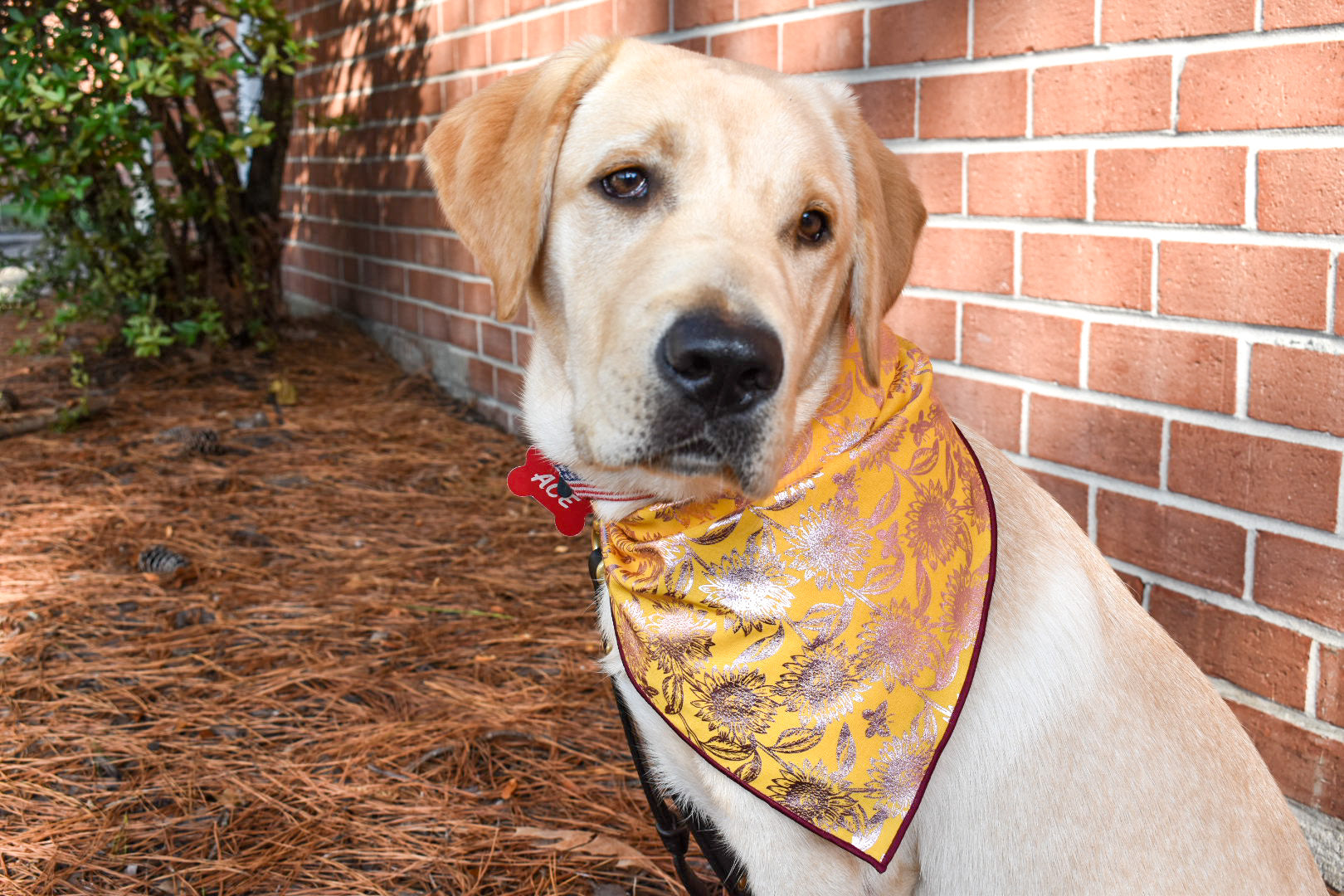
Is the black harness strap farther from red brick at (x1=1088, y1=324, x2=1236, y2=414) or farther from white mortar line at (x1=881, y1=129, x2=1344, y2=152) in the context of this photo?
white mortar line at (x1=881, y1=129, x2=1344, y2=152)

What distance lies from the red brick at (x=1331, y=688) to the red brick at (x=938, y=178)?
1440 millimetres

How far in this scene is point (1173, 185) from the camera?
2352 millimetres

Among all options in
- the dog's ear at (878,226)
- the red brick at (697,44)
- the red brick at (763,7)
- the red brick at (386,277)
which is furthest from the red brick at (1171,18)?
the red brick at (386,277)

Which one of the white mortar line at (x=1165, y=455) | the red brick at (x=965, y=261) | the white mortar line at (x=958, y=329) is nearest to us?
the white mortar line at (x=1165, y=455)

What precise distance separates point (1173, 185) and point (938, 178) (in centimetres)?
72

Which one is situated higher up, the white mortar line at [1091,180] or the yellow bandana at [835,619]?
the white mortar line at [1091,180]

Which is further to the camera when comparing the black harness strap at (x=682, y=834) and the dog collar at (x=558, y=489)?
the dog collar at (x=558, y=489)

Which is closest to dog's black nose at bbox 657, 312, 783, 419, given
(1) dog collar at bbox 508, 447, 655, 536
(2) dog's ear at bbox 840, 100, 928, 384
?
(2) dog's ear at bbox 840, 100, 928, 384

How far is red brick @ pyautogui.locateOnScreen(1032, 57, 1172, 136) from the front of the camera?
7.72ft

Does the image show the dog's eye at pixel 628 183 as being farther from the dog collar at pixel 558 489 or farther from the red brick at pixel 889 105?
the red brick at pixel 889 105

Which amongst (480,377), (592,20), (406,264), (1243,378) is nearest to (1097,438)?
(1243,378)

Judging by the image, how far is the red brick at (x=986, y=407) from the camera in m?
2.85

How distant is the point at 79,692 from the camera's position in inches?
114

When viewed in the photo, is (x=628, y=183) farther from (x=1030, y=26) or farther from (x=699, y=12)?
(x=699, y=12)
